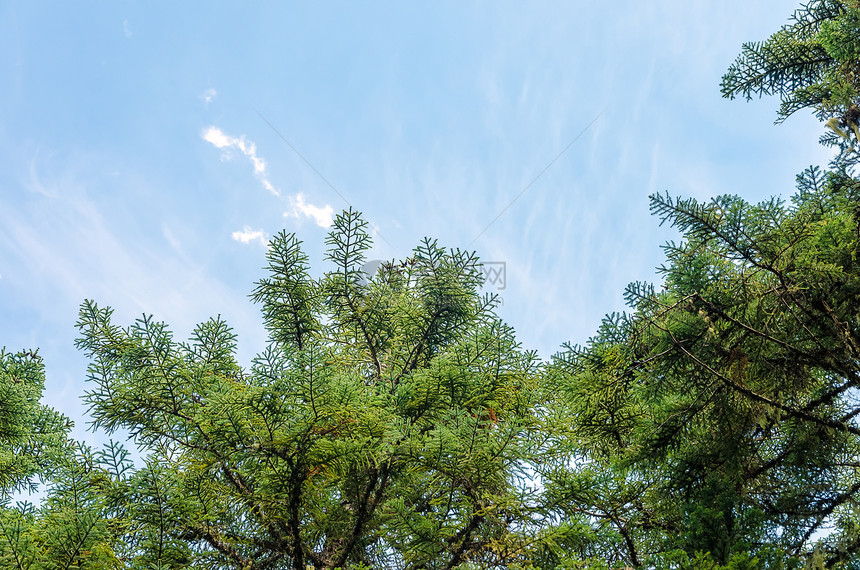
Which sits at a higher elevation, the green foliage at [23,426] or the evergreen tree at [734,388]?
the green foliage at [23,426]

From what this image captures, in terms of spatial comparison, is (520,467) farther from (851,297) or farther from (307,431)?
(851,297)

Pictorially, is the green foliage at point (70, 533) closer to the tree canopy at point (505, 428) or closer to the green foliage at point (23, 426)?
the tree canopy at point (505, 428)

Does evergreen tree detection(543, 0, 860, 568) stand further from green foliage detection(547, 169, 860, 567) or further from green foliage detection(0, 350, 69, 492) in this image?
green foliage detection(0, 350, 69, 492)

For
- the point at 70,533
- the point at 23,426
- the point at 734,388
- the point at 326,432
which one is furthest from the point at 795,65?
the point at 23,426

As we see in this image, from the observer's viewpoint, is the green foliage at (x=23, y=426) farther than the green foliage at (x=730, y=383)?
Yes

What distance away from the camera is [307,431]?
530 centimetres

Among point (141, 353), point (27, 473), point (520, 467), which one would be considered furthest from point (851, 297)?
point (27, 473)

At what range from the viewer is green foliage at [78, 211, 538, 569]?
5.40 meters

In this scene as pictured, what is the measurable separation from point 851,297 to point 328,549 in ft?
21.2

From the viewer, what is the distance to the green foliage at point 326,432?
17.7ft

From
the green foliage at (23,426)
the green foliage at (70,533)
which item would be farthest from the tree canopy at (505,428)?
the green foliage at (23,426)

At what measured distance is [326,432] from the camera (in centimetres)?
544

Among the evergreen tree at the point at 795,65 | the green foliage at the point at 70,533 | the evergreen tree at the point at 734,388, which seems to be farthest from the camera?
the evergreen tree at the point at 795,65

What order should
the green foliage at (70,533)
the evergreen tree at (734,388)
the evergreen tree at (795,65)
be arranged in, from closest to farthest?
1. the green foliage at (70,533)
2. the evergreen tree at (734,388)
3. the evergreen tree at (795,65)
